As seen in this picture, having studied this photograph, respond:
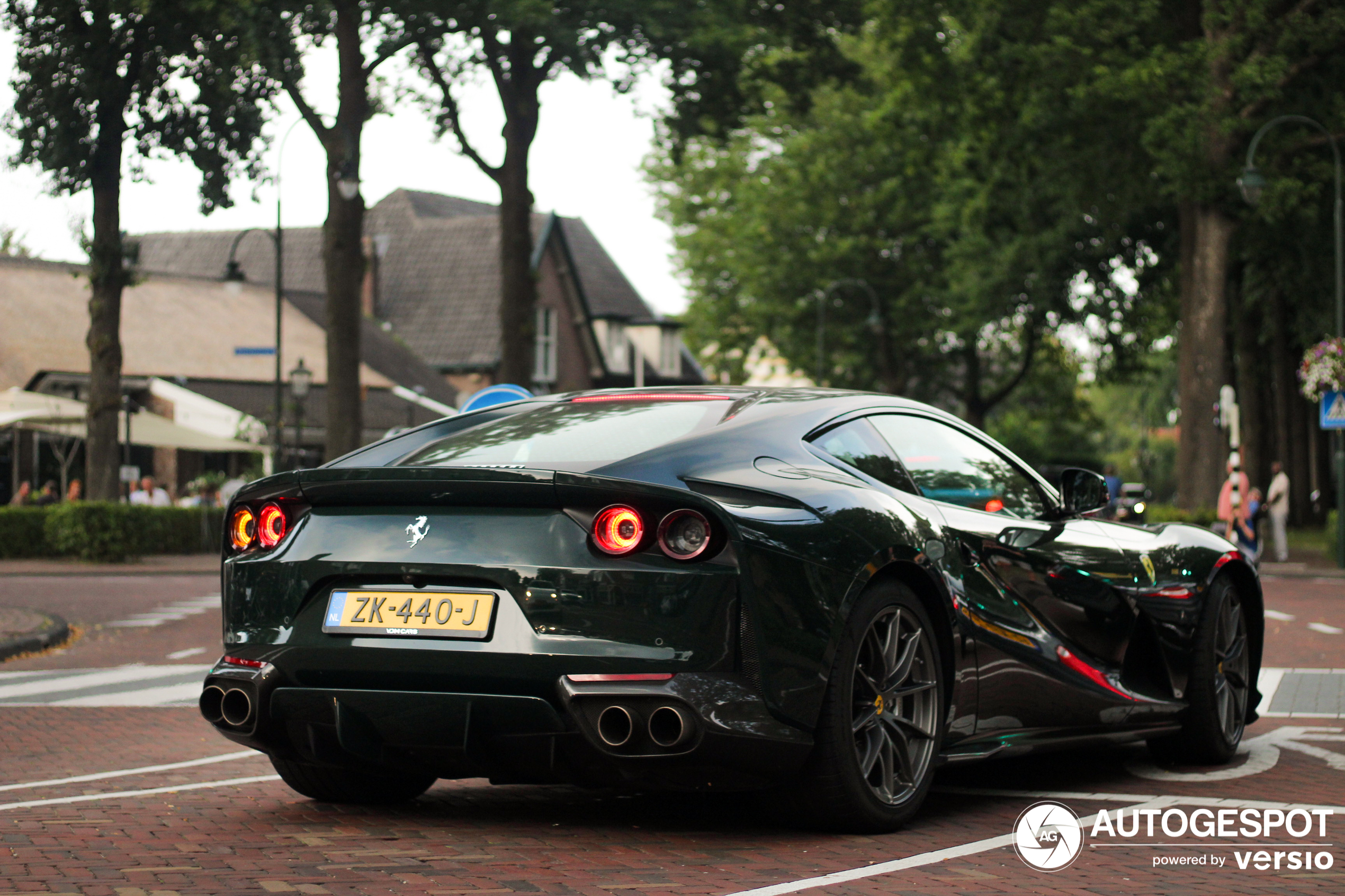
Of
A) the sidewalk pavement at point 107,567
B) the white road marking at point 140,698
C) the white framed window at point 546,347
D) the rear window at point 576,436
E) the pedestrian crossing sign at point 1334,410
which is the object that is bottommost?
the white road marking at point 140,698

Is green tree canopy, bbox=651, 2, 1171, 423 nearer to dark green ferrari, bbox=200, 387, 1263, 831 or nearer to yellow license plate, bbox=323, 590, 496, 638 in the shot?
dark green ferrari, bbox=200, 387, 1263, 831

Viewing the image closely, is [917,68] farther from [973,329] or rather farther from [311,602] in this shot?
[311,602]

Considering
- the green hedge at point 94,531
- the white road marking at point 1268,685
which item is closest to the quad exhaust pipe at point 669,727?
the white road marking at point 1268,685

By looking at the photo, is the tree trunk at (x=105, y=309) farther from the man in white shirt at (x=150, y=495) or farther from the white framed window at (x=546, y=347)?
the white framed window at (x=546, y=347)

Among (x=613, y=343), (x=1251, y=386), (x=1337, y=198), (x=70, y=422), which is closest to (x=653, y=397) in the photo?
(x=1337, y=198)

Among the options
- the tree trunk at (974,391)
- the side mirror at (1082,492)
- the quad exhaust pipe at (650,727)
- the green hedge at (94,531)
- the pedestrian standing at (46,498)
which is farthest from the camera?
the tree trunk at (974,391)

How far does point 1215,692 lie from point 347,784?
3435mm

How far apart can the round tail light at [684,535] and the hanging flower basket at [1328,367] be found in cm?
2425

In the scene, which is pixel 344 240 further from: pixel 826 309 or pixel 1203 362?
pixel 826 309

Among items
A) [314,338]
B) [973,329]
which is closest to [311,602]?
[973,329]

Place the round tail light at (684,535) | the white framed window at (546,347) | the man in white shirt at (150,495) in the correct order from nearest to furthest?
the round tail light at (684,535) → the man in white shirt at (150,495) → the white framed window at (546,347)

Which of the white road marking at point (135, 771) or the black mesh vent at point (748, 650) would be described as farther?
the white road marking at point (135, 771)

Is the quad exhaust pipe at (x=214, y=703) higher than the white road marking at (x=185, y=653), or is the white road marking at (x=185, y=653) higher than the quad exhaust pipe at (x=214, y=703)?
the quad exhaust pipe at (x=214, y=703)

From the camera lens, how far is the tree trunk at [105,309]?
28203 mm
